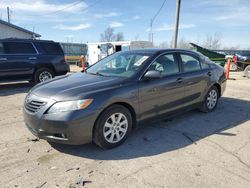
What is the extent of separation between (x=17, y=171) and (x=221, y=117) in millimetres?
4393

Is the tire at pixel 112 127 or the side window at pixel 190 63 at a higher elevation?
the side window at pixel 190 63

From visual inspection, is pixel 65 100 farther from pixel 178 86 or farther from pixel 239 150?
pixel 239 150

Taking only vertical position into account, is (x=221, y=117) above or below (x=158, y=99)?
below

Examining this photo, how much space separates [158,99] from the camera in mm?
4309

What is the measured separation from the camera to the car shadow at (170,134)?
365 centimetres

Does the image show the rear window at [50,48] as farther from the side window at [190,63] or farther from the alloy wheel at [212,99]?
the alloy wheel at [212,99]

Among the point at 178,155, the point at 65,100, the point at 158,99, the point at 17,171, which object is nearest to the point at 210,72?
the point at 158,99

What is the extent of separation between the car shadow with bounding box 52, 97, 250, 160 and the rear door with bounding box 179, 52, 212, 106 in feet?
1.59

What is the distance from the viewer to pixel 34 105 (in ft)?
11.6

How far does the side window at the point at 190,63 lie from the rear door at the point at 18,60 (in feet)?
21.0

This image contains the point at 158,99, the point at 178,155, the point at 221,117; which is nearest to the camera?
the point at 178,155

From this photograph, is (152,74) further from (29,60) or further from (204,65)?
(29,60)

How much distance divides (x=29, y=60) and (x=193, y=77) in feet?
21.8

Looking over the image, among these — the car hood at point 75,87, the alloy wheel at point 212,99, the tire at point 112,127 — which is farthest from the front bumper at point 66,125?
the alloy wheel at point 212,99
